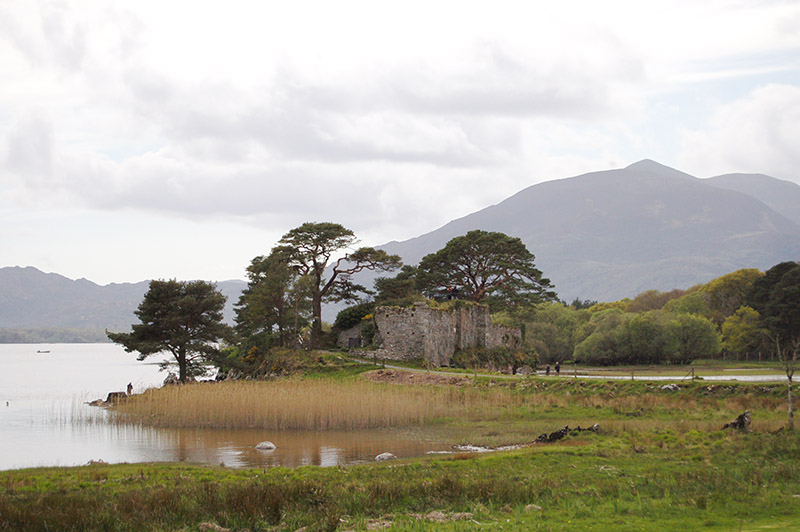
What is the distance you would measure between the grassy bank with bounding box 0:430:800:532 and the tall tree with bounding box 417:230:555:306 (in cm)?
4366

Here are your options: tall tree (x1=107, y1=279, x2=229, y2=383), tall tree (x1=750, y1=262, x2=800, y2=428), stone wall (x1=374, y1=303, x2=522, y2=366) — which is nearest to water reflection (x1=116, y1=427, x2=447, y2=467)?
tall tree (x1=107, y1=279, x2=229, y2=383)

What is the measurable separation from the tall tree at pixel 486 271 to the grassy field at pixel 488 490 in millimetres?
36370

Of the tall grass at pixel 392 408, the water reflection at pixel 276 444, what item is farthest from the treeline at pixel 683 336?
the water reflection at pixel 276 444

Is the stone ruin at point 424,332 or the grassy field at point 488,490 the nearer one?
the grassy field at point 488,490

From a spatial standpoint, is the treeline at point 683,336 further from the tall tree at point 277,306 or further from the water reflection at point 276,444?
the water reflection at point 276,444

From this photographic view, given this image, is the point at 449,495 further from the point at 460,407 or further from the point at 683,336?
the point at 683,336

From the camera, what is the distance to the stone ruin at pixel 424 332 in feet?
157

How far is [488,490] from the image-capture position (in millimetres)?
12430

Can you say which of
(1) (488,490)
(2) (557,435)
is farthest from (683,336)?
(1) (488,490)

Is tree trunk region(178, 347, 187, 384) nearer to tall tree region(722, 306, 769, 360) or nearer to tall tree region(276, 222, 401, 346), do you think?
Answer: tall tree region(276, 222, 401, 346)

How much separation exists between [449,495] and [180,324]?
36.9 meters

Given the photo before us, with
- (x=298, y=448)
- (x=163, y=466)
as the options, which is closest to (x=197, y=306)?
(x=298, y=448)

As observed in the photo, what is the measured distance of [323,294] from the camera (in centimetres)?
5816

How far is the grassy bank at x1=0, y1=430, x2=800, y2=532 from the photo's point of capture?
10.3m
